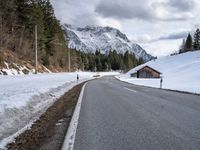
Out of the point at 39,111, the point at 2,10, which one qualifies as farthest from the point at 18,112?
the point at 2,10

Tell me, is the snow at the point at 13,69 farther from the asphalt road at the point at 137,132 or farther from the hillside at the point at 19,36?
the asphalt road at the point at 137,132

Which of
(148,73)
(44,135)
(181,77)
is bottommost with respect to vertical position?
(44,135)

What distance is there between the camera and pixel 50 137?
21.6 feet

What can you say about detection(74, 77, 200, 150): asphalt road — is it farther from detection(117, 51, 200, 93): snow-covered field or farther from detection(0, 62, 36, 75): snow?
detection(0, 62, 36, 75): snow

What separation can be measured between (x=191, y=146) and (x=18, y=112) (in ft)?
20.8

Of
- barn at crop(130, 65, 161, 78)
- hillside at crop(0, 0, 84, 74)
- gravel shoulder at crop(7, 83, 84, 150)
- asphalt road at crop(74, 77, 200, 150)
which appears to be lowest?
gravel shoulder at crop(7, 83, 84, 150)

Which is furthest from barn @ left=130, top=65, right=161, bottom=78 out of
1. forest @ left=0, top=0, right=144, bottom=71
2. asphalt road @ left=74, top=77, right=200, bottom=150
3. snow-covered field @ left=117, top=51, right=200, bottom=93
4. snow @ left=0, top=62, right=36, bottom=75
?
asphalt road @ left=74, top=77, right=200, bottom=150

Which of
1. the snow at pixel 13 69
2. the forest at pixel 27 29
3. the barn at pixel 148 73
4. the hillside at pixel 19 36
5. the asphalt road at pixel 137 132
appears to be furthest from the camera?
the barn at pixel 148 73

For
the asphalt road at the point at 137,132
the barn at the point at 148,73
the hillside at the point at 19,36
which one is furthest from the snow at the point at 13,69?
the barn at the point at 148,73

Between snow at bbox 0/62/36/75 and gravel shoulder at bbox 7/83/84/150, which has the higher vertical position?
snow at bbox 0/62/36/75

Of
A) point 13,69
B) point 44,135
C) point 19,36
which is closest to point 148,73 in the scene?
point 19,36

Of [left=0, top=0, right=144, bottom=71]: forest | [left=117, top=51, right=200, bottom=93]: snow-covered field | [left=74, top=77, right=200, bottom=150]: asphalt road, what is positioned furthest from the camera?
[left=0, top=0, right=144, bottom=71]: forest

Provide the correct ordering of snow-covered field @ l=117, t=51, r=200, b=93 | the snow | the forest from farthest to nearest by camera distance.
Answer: the forest < snow-covered field @ l=117, t=51, r=200, b=93 < the snow

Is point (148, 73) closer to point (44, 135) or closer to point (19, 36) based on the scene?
point (19, 36)
